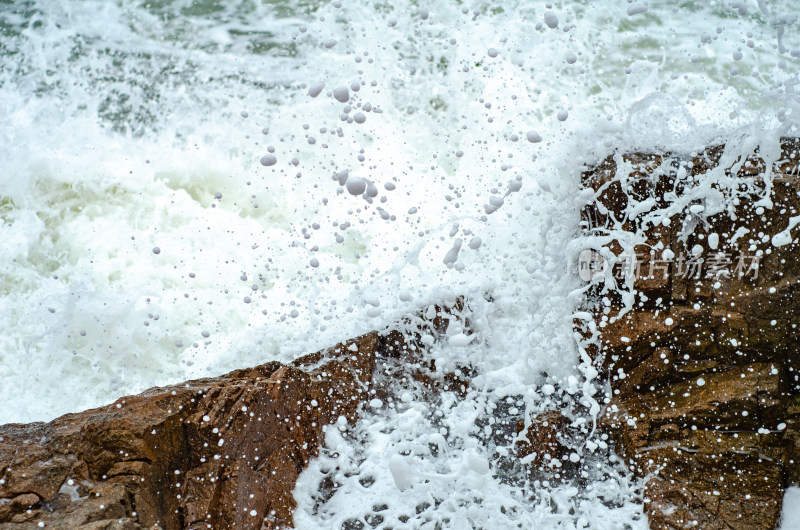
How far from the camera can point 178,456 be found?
91.9 inches

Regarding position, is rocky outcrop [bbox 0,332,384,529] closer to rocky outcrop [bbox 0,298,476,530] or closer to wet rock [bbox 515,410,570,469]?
rocky outcrop [bbox 0,298,476,530]

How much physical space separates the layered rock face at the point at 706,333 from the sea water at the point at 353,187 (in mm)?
170

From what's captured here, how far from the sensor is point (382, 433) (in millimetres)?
2699

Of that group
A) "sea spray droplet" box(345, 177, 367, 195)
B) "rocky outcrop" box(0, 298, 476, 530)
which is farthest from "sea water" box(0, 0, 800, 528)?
"rocky outcrop" box(0, 298, 476, 530)

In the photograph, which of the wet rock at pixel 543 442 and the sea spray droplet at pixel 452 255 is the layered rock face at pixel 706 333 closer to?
the wet rock at pixel 543 442

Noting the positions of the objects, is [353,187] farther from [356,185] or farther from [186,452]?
[186,452]

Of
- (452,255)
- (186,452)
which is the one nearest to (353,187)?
(452,255)

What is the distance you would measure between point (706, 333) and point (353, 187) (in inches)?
69.0

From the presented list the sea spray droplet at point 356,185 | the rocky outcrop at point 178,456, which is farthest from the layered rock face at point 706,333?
the rocky outcrop at point 178,456

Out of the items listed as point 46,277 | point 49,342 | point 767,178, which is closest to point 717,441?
point 767,178

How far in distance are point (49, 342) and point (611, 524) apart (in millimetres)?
3057

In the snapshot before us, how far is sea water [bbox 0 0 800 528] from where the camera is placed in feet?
9.05

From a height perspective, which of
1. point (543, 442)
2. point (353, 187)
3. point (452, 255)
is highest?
point (353, 187)

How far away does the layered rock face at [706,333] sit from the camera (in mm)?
2518
